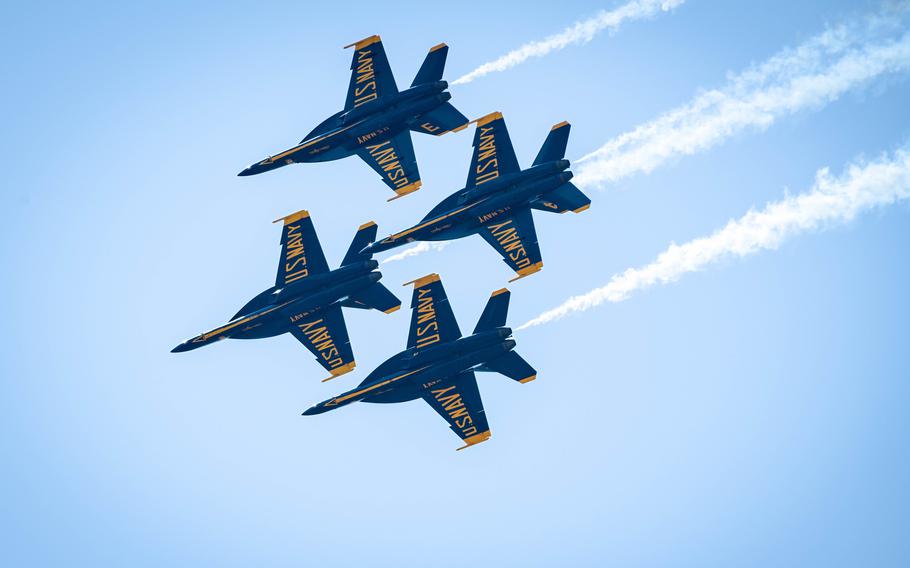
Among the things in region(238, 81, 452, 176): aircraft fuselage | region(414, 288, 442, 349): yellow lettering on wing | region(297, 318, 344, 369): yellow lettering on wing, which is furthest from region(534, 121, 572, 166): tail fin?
region(297, 318, 344, 369): yellow lettering on wing

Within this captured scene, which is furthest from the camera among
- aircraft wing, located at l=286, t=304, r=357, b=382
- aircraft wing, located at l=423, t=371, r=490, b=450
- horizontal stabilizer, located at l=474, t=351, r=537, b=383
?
aircraft wing, located at l=286, t=304, r=357, b=382

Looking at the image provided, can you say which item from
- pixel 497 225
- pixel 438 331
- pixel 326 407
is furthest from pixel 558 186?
pixel 326 407

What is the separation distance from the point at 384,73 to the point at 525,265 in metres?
15.3

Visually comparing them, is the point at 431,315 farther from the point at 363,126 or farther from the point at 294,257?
the point at 363,126

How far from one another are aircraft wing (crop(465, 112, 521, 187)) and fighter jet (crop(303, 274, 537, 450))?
25.5 ft

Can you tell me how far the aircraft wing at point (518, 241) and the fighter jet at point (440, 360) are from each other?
15.7 feet

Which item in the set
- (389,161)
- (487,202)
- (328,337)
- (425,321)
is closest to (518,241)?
(487,202)

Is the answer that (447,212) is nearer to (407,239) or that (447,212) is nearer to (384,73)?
(407,239)

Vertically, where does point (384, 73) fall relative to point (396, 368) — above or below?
above

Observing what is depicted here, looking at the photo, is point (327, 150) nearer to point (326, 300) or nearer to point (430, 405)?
point (326, 300)

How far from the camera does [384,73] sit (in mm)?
110062

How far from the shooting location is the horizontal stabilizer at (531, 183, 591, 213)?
107750mm

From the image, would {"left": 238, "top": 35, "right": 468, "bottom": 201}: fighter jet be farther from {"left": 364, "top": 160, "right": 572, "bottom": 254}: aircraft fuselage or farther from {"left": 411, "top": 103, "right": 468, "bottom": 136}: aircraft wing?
{"left": 364, "top": 160, "right": 572, "bottom": 254}: aircraft fuselage

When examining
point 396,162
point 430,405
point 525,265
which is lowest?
point 430,405
